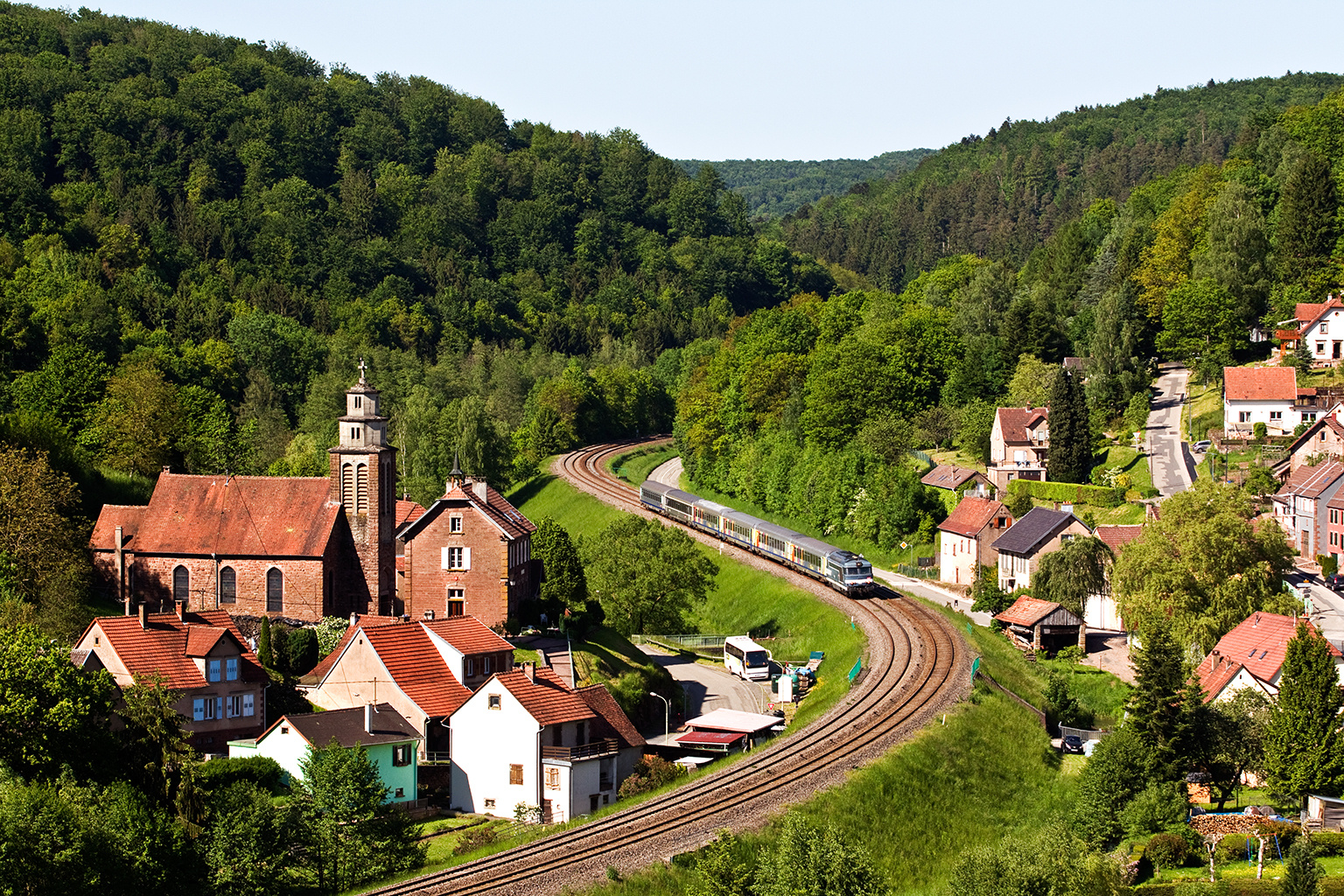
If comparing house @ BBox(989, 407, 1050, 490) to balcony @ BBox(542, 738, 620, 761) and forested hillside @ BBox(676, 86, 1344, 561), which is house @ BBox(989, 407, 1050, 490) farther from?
balcony @ BBox(542, 738, 620, 761)

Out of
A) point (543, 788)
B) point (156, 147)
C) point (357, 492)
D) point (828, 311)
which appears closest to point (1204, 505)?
point (543, 788)

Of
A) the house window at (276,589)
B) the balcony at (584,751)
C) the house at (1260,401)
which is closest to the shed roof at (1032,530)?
the house at (1260,401)

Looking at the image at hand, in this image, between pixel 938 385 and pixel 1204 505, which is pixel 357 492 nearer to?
pixel 1204 505

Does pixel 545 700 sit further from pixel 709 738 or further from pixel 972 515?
pixel 972 515

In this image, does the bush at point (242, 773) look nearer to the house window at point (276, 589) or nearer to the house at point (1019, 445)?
the house window at point (276, 589)

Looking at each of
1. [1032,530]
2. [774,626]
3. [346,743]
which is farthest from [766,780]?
[1032,530]

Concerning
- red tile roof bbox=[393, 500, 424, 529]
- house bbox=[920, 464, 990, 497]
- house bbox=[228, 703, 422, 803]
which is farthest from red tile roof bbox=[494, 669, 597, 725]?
house bbox=[920, 464, 990, 497]
